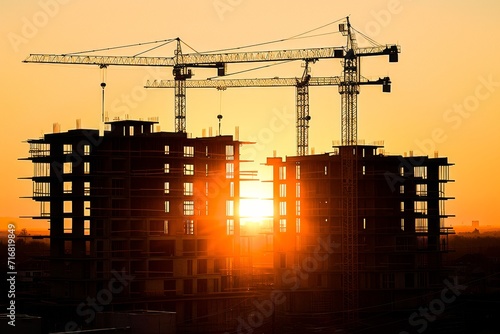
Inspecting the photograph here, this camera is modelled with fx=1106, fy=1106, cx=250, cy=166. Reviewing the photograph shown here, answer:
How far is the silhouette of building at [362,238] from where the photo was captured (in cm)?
10731

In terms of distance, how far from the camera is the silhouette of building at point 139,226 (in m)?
94.1

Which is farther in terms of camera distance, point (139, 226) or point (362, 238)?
point (362, 238)

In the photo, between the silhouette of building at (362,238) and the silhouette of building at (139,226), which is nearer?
the silhouette of building at (139,226)

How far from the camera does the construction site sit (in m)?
94.5

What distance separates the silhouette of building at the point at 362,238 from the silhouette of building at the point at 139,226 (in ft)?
27.8

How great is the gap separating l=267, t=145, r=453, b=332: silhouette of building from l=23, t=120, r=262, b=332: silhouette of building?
847cm

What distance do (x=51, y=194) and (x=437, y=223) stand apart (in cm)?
4012

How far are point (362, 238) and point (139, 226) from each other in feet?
78.2

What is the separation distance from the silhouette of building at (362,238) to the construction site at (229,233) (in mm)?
125

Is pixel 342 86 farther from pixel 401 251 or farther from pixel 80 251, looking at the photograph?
pixel 80 251

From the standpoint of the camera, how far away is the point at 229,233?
103 metres

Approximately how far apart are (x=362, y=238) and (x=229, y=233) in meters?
13.8

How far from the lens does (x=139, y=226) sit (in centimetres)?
9650

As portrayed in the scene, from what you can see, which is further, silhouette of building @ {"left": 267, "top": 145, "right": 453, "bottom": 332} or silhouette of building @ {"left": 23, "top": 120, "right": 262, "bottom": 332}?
silhouette of building @ {"left": 267, "top": 145, "right": 453, "bottom": 332}
